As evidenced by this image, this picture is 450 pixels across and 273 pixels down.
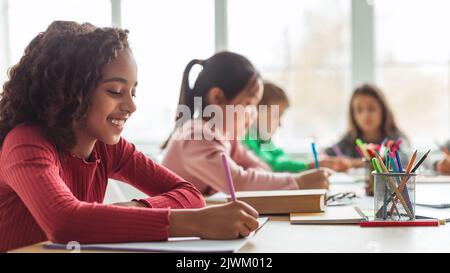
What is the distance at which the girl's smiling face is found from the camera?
4.01 feet

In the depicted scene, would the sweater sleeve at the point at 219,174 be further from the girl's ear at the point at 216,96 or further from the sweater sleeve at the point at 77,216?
the sweater sleeve at the point at 77,216

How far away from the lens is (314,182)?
184 cm

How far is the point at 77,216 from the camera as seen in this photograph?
3.23 ft

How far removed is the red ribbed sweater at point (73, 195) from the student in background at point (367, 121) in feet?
7.55

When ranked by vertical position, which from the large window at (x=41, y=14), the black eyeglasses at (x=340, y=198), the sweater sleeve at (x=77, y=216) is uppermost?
the large window at (x=41, y=14)

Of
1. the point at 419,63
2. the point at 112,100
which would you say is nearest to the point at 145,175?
the point at 112,100

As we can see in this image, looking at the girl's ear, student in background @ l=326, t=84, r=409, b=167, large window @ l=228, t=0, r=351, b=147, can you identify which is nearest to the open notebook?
the girl's ear

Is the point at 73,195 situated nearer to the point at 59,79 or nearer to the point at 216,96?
the point at 59,79

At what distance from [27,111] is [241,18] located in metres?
3.12

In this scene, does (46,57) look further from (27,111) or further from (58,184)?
(58,184)

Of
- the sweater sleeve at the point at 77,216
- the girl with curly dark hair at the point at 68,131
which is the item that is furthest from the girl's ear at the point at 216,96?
the sweater sleeve at the point at 77,216

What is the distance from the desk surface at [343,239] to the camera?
0.96 m

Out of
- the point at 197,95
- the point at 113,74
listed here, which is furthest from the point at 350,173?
the point at 113,74

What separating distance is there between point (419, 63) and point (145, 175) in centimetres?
309
